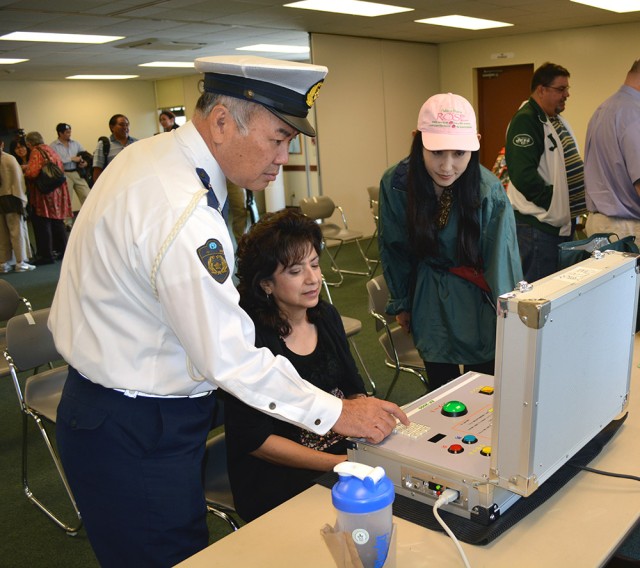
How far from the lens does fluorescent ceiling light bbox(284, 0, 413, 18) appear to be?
6.43 meters

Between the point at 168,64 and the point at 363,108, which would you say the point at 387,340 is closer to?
the point at 363,108

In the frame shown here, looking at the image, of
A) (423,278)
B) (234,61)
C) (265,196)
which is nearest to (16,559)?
(423,278)

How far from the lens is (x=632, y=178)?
10.3ft

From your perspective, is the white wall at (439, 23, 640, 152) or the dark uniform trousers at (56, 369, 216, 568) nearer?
the dark uniform trousers at (56, 369, 216, 568)

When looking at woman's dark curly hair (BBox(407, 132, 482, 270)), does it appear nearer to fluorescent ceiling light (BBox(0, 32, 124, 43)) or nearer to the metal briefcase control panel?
the metal briefcase control panel

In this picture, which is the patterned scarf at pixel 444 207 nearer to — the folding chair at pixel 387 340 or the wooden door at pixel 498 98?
the folding chair at pixel 387 340

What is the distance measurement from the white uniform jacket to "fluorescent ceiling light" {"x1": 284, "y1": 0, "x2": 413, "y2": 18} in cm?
542

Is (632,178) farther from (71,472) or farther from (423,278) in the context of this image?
(71,472)

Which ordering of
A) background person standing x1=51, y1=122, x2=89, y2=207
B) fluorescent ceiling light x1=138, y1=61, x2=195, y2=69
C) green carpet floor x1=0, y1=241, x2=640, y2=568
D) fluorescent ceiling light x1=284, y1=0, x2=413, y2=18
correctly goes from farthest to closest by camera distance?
fluorescent ceiling light x1=138, y1=61, x2=195, y2=69, background person standing x1=51, y1=122, x2=89, y2=207, fluorescent ceiling light x1=284, y1=0, x2=413, y2=18, green carpet floor x1=0, y1=241, x2=640, y2=568

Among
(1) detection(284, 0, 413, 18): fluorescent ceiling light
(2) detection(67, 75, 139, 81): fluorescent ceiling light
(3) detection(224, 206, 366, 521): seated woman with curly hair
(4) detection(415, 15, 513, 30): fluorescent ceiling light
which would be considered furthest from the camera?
(2) detection(67, 75, 139, 81): fluorescent ceiling light

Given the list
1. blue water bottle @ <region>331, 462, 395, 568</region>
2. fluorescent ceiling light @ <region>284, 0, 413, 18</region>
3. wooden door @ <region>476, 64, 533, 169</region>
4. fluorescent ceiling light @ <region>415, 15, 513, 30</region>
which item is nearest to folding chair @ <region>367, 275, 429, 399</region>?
blue water bottle @ <region>331, 462, 395, 568</region>

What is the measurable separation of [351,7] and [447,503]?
6.31 m

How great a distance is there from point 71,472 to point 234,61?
922mm

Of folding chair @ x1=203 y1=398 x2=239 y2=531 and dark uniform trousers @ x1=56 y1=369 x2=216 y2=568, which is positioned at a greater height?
dark uniform trousers @ x1=56 y1=369 x2=216 y2=568
